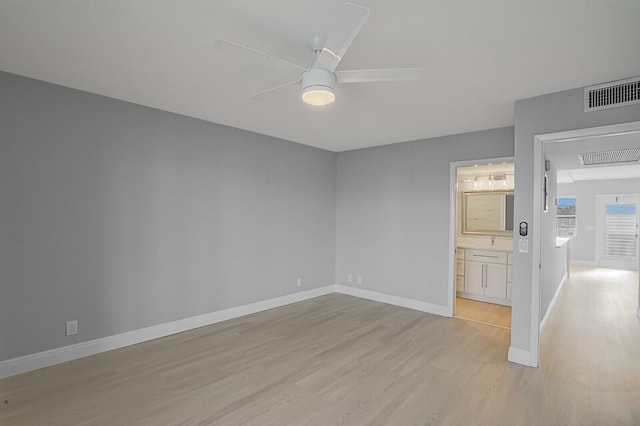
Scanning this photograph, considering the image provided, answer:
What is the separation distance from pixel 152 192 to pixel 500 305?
5187 mm

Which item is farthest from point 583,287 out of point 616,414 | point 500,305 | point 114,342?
point 114,342

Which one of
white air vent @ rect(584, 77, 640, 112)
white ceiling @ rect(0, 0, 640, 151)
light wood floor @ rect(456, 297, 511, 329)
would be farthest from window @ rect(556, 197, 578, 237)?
white air vent @ rect(584, 77, 640, 112)

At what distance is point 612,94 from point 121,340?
16.4 feet

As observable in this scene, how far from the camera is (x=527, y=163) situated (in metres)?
3.17

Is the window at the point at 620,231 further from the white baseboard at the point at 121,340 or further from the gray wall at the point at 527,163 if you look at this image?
the white baseboard at the point at 121,340

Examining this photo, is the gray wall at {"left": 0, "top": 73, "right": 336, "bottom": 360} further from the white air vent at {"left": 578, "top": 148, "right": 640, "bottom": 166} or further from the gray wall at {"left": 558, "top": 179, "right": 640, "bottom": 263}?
the gray wall at {"left": 558, "top": 179, "right": 640, "bottom": 263}

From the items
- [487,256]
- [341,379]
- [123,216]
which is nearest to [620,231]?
[487,256]

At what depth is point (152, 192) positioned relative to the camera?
12.0 feet

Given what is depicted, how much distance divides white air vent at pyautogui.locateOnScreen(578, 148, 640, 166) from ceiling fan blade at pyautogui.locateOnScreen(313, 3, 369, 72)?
4347mm

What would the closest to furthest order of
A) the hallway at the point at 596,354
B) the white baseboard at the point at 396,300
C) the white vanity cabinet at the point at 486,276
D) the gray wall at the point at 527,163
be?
the hallway at the point at 596,354, the gray wall at the point at 527,163, the white baseboard at the point at 396,300, the white vanity cabinet at the point at 486,276

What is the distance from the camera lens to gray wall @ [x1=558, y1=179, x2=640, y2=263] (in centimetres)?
908

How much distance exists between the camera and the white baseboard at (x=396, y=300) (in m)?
4.71

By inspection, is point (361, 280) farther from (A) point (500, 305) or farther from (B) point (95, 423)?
(B) point (95, 423)

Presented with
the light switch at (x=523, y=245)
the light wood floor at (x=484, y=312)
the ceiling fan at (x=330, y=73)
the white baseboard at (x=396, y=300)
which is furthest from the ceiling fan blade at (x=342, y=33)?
the light wood floor at (x=484, y=312)
